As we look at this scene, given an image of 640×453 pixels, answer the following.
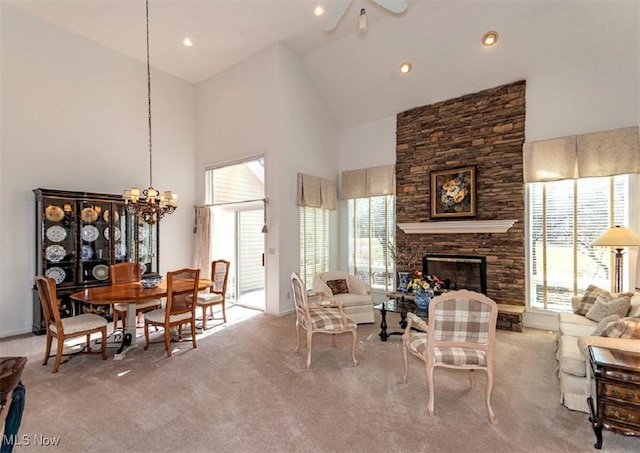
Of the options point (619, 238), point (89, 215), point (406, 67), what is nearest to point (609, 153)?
point (619, 238)

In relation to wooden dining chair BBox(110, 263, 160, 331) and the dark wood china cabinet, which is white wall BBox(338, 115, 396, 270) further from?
the dark wood china cabinet

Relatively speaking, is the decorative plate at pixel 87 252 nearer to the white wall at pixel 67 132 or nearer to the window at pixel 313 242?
the white wall at pixel 67 132

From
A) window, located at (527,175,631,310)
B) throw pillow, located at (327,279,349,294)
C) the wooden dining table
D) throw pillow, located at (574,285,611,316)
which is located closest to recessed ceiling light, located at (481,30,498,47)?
window, located at (527,175,631,310)

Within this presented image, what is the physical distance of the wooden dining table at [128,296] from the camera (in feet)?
11.3

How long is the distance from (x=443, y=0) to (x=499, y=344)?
4929mm

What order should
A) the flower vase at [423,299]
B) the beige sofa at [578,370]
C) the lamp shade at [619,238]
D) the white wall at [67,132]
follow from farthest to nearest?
the white wall at [67,132] < the flower vase at [423,299] < the lamp shade at [619,238] < the beige sofa at [578,370]

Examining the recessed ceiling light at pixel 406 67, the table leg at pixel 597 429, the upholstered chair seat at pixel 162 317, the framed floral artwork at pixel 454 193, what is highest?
the recessed ceiling light at pixel 406 67

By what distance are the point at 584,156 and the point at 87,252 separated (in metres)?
7.79

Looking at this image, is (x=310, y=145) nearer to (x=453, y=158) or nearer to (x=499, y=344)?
(x=453, y=158)

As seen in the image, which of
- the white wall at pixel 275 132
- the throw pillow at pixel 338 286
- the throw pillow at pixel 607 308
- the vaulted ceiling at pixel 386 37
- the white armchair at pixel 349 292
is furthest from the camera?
the white wall at pixel 275 132

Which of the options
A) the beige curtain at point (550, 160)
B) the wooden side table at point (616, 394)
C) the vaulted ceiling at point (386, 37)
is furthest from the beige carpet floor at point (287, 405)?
the vaulted ceiling at point (386, 37)

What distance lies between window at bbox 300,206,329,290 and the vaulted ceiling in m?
2.58

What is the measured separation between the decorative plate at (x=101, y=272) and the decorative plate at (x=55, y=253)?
0.48 meters

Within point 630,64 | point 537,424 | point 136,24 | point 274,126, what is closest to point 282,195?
point 274,126
